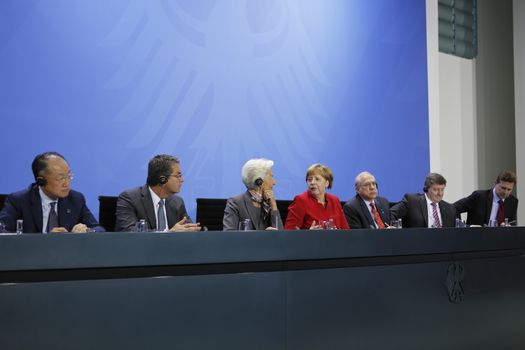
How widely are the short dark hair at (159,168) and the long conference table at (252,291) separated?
1.26m

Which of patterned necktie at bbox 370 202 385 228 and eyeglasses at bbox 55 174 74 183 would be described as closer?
eyeglasses at bbox 55 174 74 183

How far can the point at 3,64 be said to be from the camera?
3.83 metres

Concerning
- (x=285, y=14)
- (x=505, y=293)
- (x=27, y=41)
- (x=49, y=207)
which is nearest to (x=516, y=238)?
(x=505, y=293)

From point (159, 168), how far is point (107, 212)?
1.49ft

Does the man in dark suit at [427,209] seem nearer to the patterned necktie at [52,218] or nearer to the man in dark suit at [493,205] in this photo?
the man in dark suit at [493,205]

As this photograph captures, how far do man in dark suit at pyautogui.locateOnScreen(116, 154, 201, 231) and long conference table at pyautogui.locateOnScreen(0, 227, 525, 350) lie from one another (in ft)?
3.84

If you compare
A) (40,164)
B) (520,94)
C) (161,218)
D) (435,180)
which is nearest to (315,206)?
(161,218)

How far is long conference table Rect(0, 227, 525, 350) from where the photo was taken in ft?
5.58

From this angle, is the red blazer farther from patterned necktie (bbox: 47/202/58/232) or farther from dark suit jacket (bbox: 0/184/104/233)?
patterned necktie (bbox: 47/202/58/232)

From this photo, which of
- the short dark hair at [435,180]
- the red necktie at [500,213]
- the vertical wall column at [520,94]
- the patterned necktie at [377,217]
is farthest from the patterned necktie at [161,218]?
the vertical wall column at [520,94]

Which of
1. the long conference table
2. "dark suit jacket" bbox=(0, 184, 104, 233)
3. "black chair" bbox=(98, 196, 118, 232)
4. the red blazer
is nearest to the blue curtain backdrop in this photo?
"black chair" bbox=(98, 196, 118, 232)

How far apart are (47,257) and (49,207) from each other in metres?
1.42

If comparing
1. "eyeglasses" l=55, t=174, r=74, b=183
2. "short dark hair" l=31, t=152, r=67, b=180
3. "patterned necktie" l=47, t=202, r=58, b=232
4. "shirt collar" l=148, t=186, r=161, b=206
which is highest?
"short dark hair" l=31, t=152, r=67, b=180

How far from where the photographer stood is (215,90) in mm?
4754
